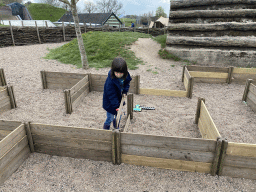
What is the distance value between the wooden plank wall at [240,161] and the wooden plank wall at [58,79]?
16.5 ft

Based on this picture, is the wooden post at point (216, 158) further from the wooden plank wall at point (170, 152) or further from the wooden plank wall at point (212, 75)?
the wooden plank wall at point (212, 75)

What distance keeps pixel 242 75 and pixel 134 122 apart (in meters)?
5.18

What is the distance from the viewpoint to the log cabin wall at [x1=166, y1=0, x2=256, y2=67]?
9625 millimetres

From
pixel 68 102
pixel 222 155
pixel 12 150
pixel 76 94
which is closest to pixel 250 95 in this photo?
pixel 222 155

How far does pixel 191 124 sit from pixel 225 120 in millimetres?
975

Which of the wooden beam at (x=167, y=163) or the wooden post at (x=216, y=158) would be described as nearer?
the wooden post at (x=216, y=158)

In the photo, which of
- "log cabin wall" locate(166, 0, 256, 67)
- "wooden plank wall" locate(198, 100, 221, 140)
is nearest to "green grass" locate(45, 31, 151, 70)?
"log cabin wall" locate(166, 0, 256, 67)

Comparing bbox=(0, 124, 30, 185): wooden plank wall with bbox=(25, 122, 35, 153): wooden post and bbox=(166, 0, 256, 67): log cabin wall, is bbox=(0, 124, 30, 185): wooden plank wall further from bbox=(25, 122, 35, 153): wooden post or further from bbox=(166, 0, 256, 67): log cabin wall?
bbox=(166, 0, 256, 67): log cabin wall

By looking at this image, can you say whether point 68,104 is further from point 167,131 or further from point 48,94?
point 167,131

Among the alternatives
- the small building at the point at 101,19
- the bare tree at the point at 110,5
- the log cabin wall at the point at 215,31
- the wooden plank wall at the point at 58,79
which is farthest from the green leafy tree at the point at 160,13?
the wooden plank wall at the point at 58,79

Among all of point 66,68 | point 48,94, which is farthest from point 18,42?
point 48,94

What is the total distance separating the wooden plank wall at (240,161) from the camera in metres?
2.96

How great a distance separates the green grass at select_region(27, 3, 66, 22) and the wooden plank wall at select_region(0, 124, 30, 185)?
4341 centimetres

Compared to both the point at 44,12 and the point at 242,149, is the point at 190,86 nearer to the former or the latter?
the point at 242,149
